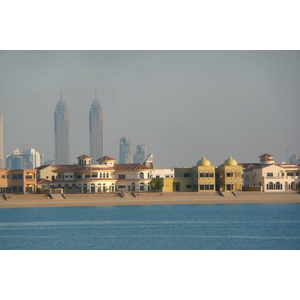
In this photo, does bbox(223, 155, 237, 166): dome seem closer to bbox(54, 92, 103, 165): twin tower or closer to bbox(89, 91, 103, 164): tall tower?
bbox(89, 91, 103, 164): tall tower

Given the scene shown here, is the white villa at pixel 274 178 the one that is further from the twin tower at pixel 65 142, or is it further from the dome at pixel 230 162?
the twin tower at pixel 65 142

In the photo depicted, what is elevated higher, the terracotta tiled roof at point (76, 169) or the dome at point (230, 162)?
the dome at point (230, 162)

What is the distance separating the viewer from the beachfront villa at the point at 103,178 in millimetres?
51375

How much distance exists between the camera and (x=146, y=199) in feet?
153

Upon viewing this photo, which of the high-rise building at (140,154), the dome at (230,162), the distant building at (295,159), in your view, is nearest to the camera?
the dome at (230,162)

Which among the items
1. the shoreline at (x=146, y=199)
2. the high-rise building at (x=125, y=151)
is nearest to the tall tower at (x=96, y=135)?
the high-rise building at (x=125, y=151)

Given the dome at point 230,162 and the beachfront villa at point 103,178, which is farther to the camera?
the dome at point 230,162

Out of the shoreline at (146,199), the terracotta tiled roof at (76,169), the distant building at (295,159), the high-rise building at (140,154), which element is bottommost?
the shoreline at (146,199)

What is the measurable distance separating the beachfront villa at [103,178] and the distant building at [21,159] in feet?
68.6

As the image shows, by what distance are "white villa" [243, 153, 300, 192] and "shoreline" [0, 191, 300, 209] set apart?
9.22 feet

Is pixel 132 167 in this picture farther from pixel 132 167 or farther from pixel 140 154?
pixel 140 154

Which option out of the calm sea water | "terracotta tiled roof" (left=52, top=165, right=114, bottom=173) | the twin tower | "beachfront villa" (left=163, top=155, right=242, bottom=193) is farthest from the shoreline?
the twin tower

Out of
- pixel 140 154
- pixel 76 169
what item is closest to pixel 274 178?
pixel 76 169

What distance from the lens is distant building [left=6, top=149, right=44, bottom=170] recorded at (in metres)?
74.2
